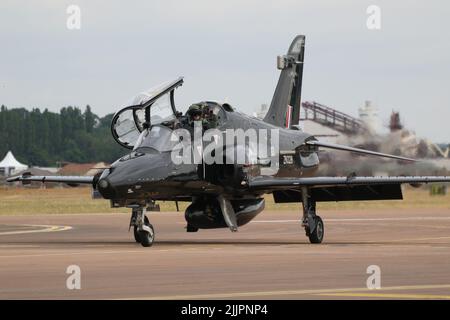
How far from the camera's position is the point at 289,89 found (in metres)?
37.8

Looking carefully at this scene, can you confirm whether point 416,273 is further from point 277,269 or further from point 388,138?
point 388,138

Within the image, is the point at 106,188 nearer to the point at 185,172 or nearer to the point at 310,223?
the point at 185,172

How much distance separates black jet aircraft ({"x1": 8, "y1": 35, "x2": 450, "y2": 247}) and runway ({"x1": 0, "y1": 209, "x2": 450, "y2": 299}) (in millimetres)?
949

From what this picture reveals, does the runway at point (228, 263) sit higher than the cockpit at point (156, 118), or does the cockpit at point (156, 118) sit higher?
the cockpit at point (156, 118)

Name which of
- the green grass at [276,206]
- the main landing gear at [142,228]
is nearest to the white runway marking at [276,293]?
the main landing gear at [142,228]

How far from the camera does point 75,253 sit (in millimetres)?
25172

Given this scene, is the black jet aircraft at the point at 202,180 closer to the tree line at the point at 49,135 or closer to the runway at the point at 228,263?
the runway at the point at 228,263

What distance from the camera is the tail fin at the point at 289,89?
1458 inches

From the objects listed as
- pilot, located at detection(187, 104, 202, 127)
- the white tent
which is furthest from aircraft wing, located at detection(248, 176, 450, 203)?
the white tent

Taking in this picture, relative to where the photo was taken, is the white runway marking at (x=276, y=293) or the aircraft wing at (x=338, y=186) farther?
the aircraft wing at (x=338, y=186)

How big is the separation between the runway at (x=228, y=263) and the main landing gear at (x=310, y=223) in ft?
1.54

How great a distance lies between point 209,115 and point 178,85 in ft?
4.23

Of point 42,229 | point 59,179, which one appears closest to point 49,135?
point 42,229
